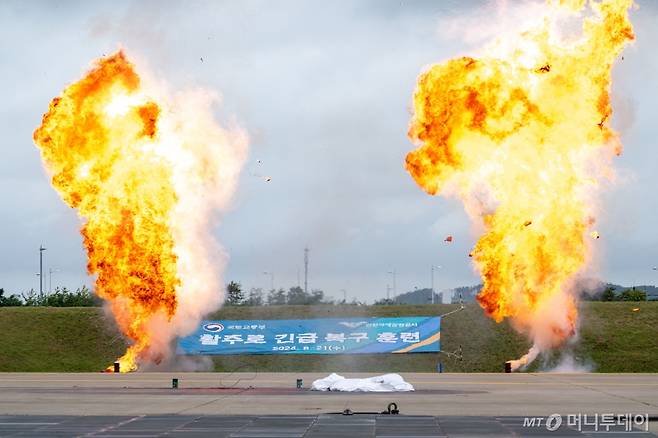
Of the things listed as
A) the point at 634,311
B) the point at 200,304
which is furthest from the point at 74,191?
the point at 634,311

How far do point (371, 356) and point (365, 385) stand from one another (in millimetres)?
25347

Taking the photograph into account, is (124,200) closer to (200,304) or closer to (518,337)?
(200,304)

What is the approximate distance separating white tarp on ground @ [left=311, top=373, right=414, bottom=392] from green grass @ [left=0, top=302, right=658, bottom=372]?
21600 mm

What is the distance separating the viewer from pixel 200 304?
63.7 meters

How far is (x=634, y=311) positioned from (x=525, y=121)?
28.9 meters

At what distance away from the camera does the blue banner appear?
226 ft
